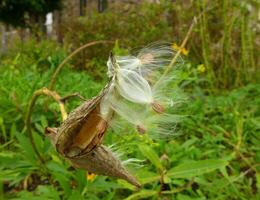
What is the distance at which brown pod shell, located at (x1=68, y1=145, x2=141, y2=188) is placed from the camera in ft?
2.76

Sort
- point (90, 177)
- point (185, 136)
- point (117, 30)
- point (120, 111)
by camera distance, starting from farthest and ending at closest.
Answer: point (117, 30) < point (185, 136) < point (90, 177) < point (120, 111)

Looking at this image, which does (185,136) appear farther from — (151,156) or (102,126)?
(102,126)

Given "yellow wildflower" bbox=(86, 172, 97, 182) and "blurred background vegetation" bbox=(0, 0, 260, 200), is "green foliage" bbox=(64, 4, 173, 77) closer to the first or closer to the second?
"blurred background vegetation" bbox=(0, 0, 260, 200)

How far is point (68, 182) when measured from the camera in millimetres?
1385

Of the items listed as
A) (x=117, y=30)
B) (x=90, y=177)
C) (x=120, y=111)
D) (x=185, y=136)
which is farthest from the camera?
(x=117, y=30)

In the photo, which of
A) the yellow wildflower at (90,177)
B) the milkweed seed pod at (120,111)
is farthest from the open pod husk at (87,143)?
the yellow wildflower at (90,177)

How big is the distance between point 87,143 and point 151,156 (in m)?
0.59

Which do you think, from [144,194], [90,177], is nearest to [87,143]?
[90,177]

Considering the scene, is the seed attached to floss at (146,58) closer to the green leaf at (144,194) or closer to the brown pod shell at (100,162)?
the brown pod shell at (100,162)

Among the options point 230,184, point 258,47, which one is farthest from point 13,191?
point 258,47

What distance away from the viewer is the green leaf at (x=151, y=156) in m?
1.40

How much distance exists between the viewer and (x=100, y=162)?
33.2 inches

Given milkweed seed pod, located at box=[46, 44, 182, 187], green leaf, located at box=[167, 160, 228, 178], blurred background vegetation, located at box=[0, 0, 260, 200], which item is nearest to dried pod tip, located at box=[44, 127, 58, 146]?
milkweed seed pod, located at box=[46, 44, 182, 187]

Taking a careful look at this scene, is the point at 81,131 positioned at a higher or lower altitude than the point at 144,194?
higher
